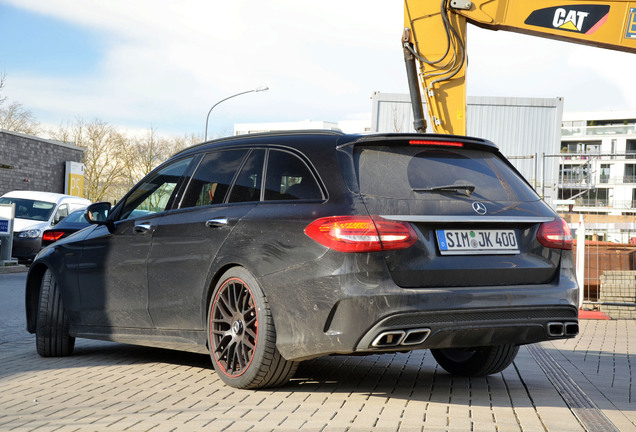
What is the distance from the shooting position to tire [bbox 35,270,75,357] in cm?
717

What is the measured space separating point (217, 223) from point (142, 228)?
1007 mm

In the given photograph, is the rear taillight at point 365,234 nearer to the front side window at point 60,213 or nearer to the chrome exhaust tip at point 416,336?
the chrome exhaust tip at point 416,336

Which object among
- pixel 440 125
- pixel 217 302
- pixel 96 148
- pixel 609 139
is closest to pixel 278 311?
pixel 217 302

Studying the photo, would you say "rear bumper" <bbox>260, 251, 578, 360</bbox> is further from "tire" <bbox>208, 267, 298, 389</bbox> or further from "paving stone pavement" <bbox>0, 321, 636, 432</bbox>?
"paving stone pavement" <bbox>0, 321, 636, 432</bbox>

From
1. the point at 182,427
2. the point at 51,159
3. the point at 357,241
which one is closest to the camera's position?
the point at 182,427

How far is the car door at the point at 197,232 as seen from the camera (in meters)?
5.64

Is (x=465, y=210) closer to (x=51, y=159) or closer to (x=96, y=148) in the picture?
(x=51, y=159)

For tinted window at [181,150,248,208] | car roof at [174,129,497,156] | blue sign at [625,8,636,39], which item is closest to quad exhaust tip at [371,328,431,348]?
car roof at [174,129,497,156]

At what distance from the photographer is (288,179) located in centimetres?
540

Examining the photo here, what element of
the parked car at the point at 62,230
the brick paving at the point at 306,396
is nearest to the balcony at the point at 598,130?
the parked car at the point at 62,230

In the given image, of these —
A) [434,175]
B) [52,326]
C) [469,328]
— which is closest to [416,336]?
[469,328]

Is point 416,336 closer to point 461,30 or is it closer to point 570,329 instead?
point 570,329

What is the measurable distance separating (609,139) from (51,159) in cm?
6955

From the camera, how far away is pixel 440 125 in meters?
12.1
